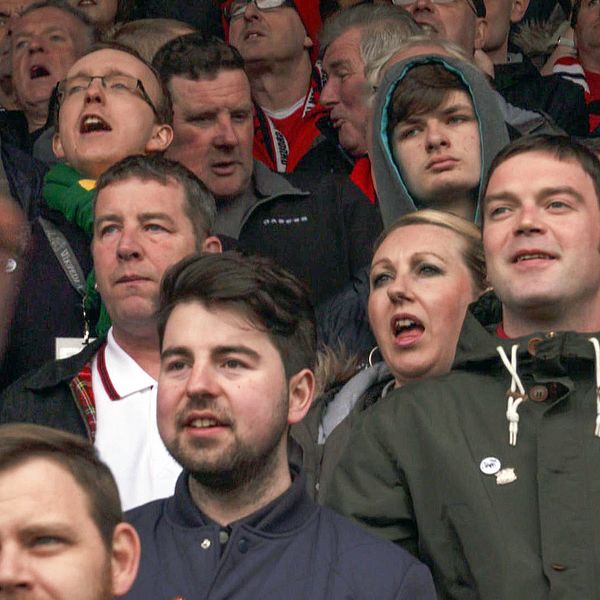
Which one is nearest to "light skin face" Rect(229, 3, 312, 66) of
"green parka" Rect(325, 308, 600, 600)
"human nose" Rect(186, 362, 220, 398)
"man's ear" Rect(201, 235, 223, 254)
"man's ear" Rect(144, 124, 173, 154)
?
"man's ear" Rect(144, 124, 173, 154)

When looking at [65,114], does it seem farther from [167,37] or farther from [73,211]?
[167,37]

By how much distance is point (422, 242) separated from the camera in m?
6.62

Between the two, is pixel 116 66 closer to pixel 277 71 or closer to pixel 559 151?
pixel 277 71

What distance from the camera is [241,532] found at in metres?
5.27

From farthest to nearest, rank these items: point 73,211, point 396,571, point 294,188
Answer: point 294,188 → point 73,211 → point 396,571

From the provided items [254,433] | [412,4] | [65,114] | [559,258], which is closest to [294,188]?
[65,114]

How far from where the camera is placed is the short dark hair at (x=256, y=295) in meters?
5.56

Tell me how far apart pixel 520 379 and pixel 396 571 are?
800 millimetres

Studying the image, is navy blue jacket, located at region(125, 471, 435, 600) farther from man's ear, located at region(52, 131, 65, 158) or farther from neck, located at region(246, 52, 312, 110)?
neck, located at region(246, 52, 312, 110)

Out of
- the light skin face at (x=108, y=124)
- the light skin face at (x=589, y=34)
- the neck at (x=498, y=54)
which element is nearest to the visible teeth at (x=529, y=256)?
the light skin face at (x=108, y=124)

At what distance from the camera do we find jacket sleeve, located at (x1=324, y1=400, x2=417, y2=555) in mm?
5617

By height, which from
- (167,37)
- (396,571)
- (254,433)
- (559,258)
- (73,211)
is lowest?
(396,571)

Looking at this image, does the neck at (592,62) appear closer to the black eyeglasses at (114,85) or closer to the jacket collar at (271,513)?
the black eyeglasses at (114,85)

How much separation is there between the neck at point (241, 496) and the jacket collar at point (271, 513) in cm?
3
